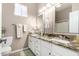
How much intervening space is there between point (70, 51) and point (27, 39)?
663 millimetres

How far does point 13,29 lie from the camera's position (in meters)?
1.59

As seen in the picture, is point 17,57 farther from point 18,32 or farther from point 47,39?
point 47,39

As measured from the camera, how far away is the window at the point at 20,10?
160 cm

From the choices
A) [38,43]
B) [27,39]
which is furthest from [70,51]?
[27,39]

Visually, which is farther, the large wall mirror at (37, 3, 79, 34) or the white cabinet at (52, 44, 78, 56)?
the large wall mirror at (37, 3, 79, 34)

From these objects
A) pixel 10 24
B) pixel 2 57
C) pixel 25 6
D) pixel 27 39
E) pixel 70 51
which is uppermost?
pixel 25 6

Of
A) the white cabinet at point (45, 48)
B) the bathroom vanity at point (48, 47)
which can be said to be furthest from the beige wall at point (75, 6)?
the white cabinet at point (45, 48)

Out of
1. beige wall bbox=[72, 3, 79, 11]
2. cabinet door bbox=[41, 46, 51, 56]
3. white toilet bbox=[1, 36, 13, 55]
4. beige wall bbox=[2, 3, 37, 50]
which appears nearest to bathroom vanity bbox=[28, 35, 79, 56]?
cabinet door bbox=[41, 46, 51, 56]

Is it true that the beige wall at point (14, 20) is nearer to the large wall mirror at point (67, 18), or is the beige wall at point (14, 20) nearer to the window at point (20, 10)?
the window at point (20, 10)

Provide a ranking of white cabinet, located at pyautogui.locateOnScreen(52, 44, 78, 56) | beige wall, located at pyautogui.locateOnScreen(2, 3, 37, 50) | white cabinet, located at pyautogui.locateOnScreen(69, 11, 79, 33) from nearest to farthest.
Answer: white cabinet, located at pyautogui.locateOnScreen(52, 44, 78, 56) < white cabinet, located at pyautogui.locateOnScreen(69, 11, 79, 33) < beige wall, located at pyautogui.locateOnScreen(2, 3, 37, 50)

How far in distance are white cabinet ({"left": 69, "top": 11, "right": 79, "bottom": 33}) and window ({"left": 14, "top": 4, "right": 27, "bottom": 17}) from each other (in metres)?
0.68

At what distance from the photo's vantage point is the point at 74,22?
1458mm

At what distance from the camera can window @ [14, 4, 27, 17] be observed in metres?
1.60

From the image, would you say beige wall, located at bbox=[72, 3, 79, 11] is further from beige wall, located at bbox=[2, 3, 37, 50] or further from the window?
the window
